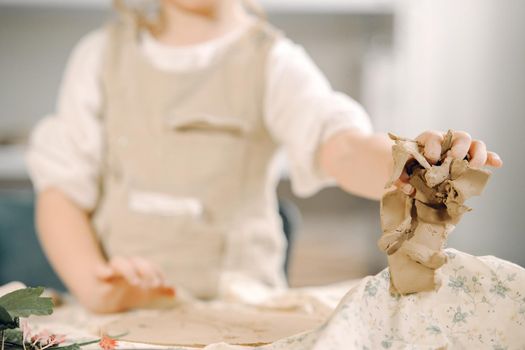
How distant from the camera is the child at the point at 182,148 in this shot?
2.71 ft

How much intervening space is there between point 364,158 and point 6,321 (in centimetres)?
33

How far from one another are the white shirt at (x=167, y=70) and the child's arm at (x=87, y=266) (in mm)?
30

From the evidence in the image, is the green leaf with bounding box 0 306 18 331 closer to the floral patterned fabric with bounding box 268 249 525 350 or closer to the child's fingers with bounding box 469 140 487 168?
the floral patterned fabric with bounding box 268 249 525 350

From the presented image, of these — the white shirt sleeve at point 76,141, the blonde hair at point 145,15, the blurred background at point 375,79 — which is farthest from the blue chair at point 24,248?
the blurred background at point 375,79

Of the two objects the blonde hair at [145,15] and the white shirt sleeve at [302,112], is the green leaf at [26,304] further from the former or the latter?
the blonde hair at [145,15]

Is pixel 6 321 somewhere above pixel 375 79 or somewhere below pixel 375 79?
above

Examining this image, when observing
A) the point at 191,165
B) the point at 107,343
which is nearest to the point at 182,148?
the point at 191,165

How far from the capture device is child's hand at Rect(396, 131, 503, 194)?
0.40 m

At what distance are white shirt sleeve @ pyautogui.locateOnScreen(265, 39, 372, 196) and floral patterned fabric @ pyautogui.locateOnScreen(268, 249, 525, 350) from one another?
0.98 feet

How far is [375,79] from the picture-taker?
6.62ft

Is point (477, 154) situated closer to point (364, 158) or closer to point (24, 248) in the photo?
point (364, 158)

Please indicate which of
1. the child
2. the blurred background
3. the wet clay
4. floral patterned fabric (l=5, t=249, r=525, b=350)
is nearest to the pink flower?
floral patterned fabric (l=5, t=249, r=525, b=350)

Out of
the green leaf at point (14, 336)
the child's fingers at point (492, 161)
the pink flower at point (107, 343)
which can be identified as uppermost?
the child's fingers at point (492, 161)

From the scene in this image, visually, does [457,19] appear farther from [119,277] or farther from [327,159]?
[119,277]
